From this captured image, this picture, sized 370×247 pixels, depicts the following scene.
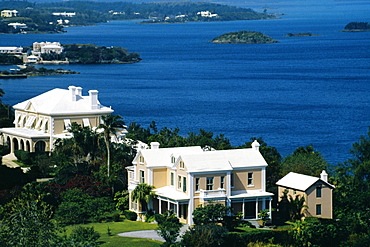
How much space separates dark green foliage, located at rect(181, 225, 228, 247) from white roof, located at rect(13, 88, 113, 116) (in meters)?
23.0

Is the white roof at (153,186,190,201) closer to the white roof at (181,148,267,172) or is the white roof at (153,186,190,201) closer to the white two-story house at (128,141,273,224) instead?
the white two-story house at (128,141,273,224)

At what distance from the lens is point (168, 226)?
1558 inches

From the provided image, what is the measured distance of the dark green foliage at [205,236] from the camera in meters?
36.9

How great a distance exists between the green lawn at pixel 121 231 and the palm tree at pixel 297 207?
6731mm

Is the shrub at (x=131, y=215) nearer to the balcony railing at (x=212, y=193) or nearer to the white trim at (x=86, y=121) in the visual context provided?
the balcony railing at (x=212, y=193)

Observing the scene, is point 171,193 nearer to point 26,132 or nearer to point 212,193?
point 212,193

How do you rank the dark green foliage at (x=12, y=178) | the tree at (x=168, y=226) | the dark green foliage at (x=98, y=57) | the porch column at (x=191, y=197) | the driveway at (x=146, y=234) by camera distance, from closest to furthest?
the tree at (x=168, y=226), the driveway at (x=146, y=234), the porch column at (x=191, y=197), the dark green foliage at (x=12, y=178), the dark green foliage at (x=98, y=57)

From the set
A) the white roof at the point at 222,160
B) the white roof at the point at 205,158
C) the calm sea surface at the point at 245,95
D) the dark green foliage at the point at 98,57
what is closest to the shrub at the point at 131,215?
the white roof at the point at 205,158

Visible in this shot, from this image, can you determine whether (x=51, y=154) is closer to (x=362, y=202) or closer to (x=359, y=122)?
(x=362, y=202)

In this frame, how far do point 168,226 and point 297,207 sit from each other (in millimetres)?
7282

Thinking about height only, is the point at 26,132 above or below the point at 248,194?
above

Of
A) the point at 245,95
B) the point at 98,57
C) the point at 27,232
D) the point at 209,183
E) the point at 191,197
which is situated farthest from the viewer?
the point at 98,57

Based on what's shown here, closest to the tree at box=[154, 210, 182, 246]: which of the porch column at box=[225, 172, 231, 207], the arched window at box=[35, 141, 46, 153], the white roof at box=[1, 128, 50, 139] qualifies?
the porch column at box=[225, 172, 231, 207]

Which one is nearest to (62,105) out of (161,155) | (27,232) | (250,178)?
(161,155)
